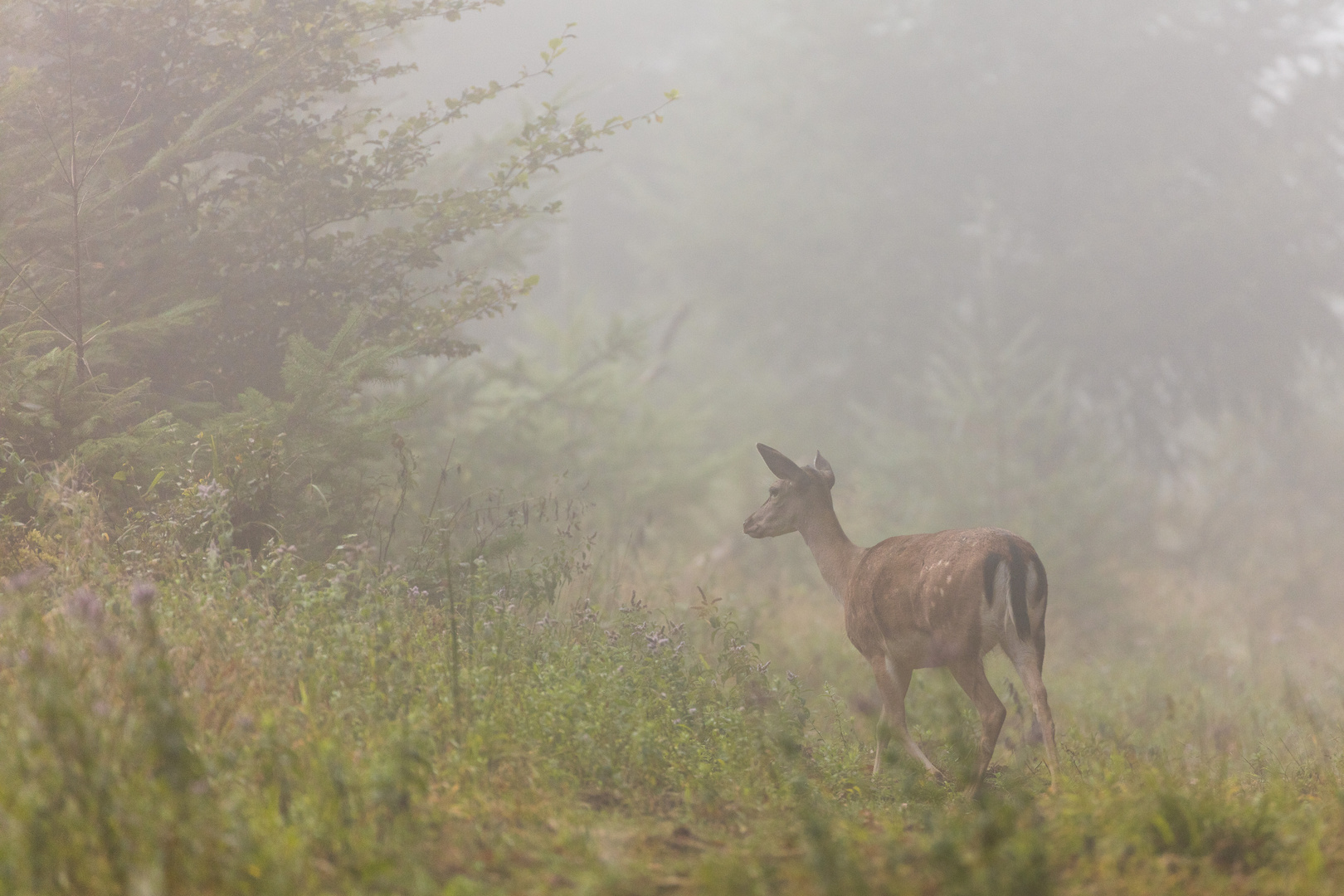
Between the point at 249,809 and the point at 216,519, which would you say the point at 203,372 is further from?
the point at 249,809

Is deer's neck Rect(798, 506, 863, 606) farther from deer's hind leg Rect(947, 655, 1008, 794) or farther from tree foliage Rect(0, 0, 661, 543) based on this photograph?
tree foliage Rect(0, 0, 661, 543)

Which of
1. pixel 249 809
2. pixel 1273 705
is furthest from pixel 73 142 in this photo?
pixel 1273 705

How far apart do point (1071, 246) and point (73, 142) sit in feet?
71.0

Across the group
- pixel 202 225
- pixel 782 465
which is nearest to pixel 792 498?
pixel 782 465

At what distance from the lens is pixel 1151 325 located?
2339 cm

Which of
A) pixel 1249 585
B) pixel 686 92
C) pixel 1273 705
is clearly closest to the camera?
pixel 1273 705

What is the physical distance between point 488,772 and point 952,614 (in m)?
2.47

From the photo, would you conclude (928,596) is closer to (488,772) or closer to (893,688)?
(893,688)

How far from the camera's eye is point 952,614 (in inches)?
212

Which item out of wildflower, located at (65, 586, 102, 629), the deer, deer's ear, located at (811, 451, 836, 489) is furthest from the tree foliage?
the deer

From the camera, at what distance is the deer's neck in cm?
631

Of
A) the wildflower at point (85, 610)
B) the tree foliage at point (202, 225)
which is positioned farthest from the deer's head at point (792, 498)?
the wildflower at point (85, 610)

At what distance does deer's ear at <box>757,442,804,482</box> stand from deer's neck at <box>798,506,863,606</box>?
24 centimetres

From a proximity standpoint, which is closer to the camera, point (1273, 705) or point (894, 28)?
point (1273, 705)
